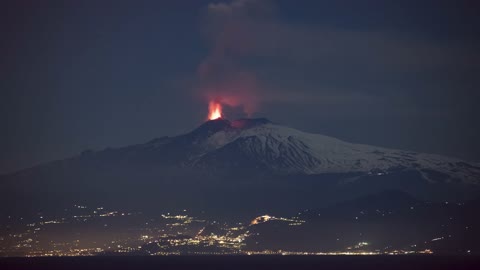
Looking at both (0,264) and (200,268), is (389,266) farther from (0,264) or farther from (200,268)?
(0,264)

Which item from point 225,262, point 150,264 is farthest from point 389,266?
point 150,264

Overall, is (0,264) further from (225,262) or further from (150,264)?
(225,262)

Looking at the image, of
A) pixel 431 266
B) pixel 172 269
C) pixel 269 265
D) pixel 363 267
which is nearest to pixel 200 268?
pixel 172 269

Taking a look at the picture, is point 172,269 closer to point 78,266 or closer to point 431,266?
point 78,266

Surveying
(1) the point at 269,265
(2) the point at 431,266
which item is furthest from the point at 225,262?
(2) the point at 431,266

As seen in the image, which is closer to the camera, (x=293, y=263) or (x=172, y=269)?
(x=172, y=269)

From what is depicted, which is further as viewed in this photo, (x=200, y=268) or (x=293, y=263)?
(x=293, y=263)
